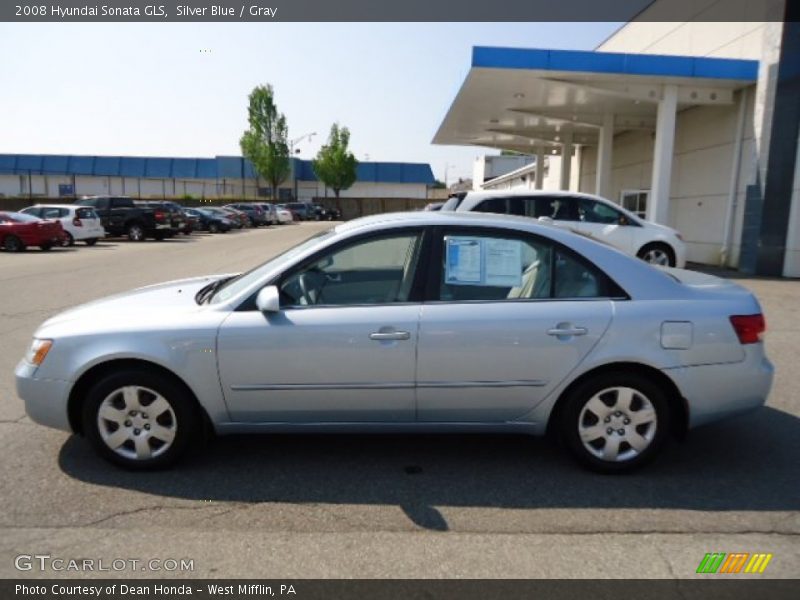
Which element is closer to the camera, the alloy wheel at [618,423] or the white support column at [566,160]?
the alloy wheel at [618,423]

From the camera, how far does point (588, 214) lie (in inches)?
414

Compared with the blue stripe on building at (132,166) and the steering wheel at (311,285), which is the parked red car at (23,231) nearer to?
the steering wheel at (311,285)

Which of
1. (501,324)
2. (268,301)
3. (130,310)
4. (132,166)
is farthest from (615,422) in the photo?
(132,166)

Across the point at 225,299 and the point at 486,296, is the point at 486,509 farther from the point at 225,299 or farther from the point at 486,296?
the point at 225,299

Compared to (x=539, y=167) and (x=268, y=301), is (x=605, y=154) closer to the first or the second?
(x=539, y=167)

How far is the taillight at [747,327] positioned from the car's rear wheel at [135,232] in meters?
24.7

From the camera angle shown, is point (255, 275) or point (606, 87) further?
point (606, 87)

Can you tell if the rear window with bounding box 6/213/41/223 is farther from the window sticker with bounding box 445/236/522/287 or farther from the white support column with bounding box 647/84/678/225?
the window sticker with bounding box 445/236/522/287

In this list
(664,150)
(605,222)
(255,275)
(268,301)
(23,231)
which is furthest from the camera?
(23,231)

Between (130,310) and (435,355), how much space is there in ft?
6.51

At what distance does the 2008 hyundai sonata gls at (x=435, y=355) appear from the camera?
3.30 meters

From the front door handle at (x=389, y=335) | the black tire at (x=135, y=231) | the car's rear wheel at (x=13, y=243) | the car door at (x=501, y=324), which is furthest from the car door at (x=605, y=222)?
the black tire at (x=135, y=231)
